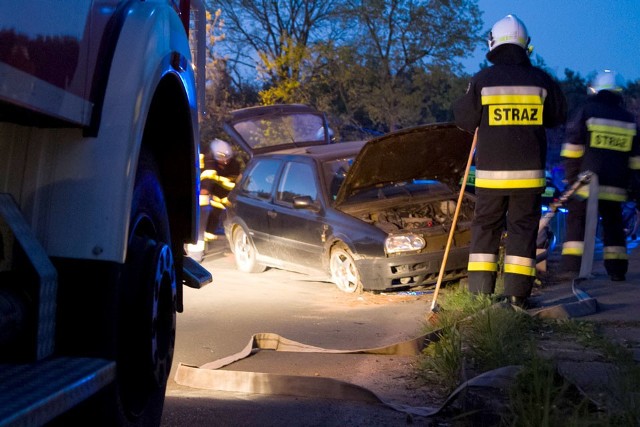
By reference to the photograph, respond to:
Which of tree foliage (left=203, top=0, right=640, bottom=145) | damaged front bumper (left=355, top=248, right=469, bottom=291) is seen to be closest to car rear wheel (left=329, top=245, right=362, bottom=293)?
damaged front bumper (left=355, top=248, right=469, bottom=291)

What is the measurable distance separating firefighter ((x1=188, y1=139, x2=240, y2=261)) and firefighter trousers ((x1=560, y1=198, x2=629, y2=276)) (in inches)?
241

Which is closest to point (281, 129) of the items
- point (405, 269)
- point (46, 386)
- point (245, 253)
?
point (245, 253)

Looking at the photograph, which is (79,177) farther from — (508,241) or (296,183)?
(296,183)

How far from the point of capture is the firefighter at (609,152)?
952 centimetres

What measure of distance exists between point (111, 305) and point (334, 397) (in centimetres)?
221

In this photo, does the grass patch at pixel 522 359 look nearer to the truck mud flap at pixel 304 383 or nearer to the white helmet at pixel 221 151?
the truck mud flap at pixel 304 383

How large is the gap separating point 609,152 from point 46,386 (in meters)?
8.04

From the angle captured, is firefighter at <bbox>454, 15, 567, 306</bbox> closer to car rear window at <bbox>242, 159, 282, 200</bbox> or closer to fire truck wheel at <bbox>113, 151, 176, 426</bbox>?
fire truck wheel at <bbox>113, 151, 176, 426</bbox>

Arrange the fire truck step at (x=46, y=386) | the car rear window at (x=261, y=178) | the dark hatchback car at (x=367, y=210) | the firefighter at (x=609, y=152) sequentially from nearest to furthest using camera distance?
the fire truck step at (x=46, y=386) < the dark hatchback car at (x=367, y=210) < the firefighter at (x=609, y=152) < the car rear window at (x=261, y=178)

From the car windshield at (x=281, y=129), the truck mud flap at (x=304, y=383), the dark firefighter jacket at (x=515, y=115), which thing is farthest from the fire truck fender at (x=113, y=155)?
the car windshield at (x=281, y=129)

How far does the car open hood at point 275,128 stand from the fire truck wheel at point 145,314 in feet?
29.6

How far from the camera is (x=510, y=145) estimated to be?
23.6 feet

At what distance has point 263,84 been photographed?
33.4 metres

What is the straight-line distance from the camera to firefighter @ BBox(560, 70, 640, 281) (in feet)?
31.2
